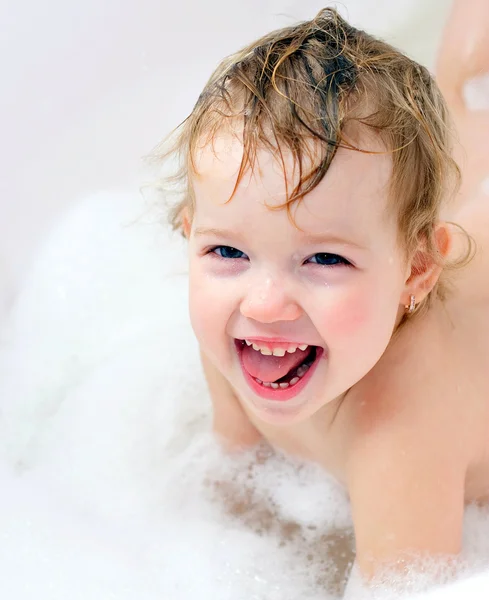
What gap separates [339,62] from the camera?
81cm

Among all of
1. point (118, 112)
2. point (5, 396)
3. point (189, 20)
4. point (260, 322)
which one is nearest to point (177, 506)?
point (5, 396)

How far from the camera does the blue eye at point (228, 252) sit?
2.73 feet

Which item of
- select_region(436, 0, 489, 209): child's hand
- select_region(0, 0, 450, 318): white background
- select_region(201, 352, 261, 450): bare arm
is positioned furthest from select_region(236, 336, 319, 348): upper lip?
select_region(0, 0, 450, 318): white background

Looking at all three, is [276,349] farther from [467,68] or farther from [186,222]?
Answer: [467,68]

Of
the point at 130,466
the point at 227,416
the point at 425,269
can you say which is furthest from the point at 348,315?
the point at 130,466

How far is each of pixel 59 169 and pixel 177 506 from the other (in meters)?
0.73

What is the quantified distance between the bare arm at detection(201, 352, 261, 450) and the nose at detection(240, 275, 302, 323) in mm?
365

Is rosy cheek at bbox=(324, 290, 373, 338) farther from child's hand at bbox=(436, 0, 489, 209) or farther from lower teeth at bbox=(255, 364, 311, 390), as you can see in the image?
child's hand at bbox=(436, 0, 489, 209)

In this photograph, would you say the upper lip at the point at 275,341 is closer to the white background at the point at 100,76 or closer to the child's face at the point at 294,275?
the child's face at the point at 294,275

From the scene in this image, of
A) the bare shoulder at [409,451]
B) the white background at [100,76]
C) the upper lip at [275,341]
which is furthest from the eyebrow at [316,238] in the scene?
the white background at [100,76]

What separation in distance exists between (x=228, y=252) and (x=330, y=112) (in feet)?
0.59

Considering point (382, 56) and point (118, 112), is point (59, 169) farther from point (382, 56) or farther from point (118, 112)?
point (382, 56)

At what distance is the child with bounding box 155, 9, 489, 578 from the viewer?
773 millimetres

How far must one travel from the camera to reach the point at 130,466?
1.29m
